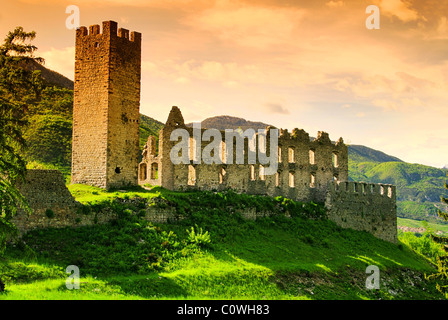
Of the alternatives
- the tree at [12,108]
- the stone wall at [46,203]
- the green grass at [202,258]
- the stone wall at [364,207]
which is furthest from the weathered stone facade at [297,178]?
the tree at [12,108]

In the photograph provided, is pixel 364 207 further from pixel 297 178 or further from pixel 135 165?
pixel 135 165

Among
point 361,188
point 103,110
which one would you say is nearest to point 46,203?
point 103,110

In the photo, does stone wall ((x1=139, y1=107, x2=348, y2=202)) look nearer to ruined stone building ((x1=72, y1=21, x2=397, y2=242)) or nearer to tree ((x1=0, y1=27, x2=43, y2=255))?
ruined stone building ((x1=72, y1=21, x2=397, y2=242))

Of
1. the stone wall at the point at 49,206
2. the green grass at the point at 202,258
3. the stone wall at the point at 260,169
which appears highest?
the stone wall at the point at 260,169

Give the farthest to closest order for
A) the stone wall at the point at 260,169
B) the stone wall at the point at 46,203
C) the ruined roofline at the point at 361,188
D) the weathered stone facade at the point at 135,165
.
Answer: the ruined roofline at the point at 361,188 → the stone wall at the point at 260,169 → the weathered stone facade at the point at 135,165 → the stone wall at the point at 46,203

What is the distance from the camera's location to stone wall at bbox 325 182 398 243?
44.2 meters

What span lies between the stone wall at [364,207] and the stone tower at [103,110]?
19.8 metres

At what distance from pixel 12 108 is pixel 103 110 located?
42.2 feet

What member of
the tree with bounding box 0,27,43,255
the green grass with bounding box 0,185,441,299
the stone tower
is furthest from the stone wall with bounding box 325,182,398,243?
the tree with bounding box 0,27,43,255

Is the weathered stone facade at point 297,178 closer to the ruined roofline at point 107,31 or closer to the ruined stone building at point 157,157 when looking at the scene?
the ruined stone building at point 157,157

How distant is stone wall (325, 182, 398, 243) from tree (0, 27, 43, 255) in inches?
1159

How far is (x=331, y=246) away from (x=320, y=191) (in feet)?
40.4

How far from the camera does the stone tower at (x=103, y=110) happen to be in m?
33.5

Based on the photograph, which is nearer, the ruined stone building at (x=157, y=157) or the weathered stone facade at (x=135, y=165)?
the weathered stone facade at (x=135, y=165)
